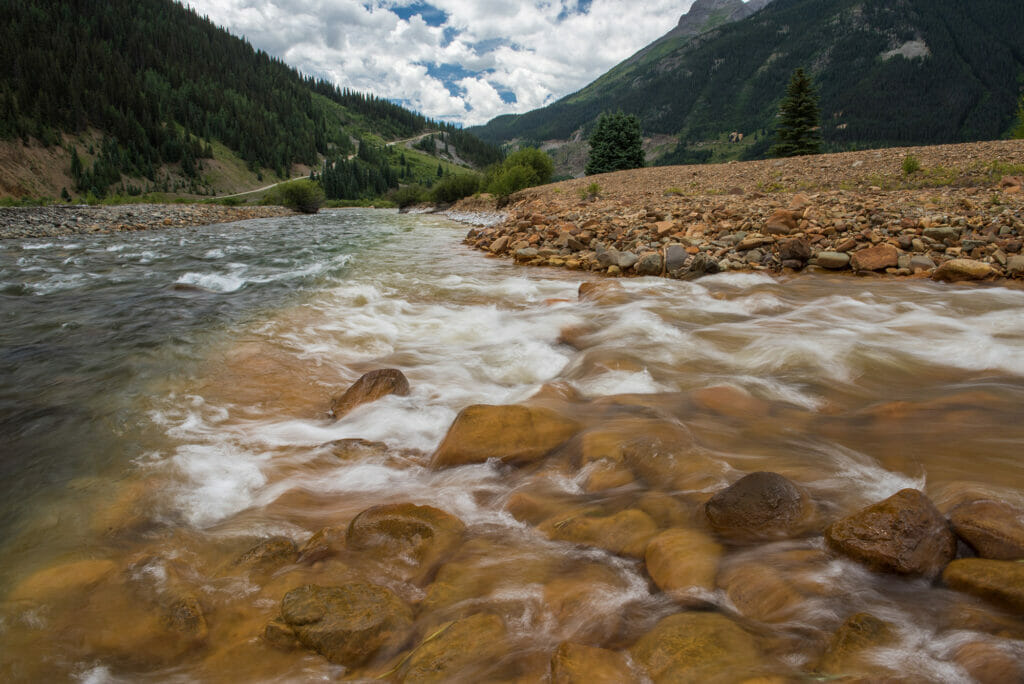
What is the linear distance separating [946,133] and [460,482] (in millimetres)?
165754

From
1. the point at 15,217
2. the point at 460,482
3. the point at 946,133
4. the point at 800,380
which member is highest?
the point at 946,133

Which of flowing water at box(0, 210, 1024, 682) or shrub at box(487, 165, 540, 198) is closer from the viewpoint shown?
flowing water at box(0, 210, 1024, 682)

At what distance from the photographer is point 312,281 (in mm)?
11242

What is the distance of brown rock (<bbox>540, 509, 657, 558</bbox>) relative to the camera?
255 cm

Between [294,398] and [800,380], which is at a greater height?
[800,380]

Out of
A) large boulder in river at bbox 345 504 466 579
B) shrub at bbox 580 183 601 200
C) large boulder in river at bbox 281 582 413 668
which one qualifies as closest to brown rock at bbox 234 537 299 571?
large boulder in river at bbox 345 504 466 579

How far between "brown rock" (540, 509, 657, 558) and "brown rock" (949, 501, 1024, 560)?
138cm

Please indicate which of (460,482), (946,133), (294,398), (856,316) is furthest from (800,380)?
(946,133)

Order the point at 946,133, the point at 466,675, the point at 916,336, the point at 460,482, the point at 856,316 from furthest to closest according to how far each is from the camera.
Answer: the point at 946,133, the point at 856,316, the point at 916,336, the point at 460,482, the point at 466,675

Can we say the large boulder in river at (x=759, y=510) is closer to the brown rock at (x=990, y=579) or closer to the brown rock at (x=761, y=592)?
the brown rock at (x=761, y=592)

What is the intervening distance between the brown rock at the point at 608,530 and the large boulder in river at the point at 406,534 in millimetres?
570

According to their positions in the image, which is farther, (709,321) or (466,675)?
(709,321)

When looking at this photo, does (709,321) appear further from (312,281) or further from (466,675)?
(312,281)

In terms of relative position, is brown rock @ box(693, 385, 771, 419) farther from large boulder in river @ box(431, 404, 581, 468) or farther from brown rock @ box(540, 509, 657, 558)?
brown rock @ box(540, 509, 657, 558)
